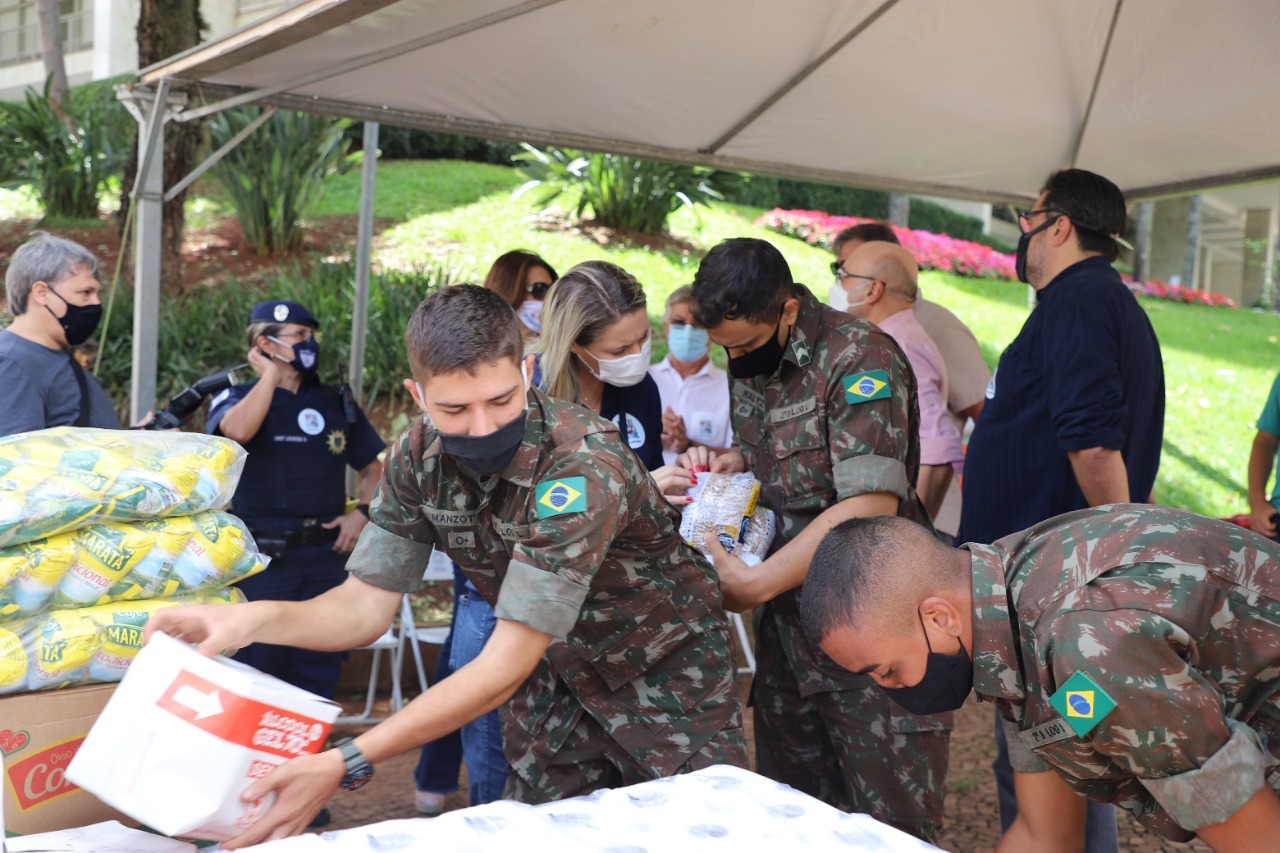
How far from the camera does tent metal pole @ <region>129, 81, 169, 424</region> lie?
12.3 ft

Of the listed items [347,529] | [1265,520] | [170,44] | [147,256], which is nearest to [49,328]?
[147,256]

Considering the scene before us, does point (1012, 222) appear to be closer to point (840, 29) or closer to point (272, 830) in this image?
point (840, 29)

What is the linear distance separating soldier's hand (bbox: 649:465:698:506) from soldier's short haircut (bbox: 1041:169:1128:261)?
147cm

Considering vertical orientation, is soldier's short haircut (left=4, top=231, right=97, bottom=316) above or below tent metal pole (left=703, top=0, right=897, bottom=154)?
below

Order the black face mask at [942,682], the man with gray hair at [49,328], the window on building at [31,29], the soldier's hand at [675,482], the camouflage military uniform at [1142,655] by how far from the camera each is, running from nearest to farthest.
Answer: the camouflage military uniform at [1142,655] → the black face mask at [942,682] → the soldier's hand at [675,482] → the man with gray hair at [49,328] → the window on building at [31,29]

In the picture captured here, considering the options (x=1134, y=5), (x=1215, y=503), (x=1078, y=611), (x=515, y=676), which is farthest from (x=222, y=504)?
(x=1215, y=503)

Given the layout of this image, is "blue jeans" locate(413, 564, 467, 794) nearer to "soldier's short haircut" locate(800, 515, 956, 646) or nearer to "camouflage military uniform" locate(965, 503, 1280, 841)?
"soldier's short haircut" locate(800, 515, 956, 646)

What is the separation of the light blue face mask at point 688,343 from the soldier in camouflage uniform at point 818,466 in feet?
5.05

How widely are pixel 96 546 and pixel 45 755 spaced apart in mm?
379

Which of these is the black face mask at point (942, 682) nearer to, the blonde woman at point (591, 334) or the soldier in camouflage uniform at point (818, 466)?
the soldier in camouflage uniform at point (818, 466)

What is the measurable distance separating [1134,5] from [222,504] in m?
3.84

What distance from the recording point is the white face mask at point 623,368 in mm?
2922

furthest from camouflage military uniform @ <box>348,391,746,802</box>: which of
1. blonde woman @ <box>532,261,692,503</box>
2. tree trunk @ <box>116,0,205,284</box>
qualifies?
tree trunk @ <box>116,0,205,284</box>

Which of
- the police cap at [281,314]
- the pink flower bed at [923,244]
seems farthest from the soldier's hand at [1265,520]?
the pink flower bed at [923,244]
